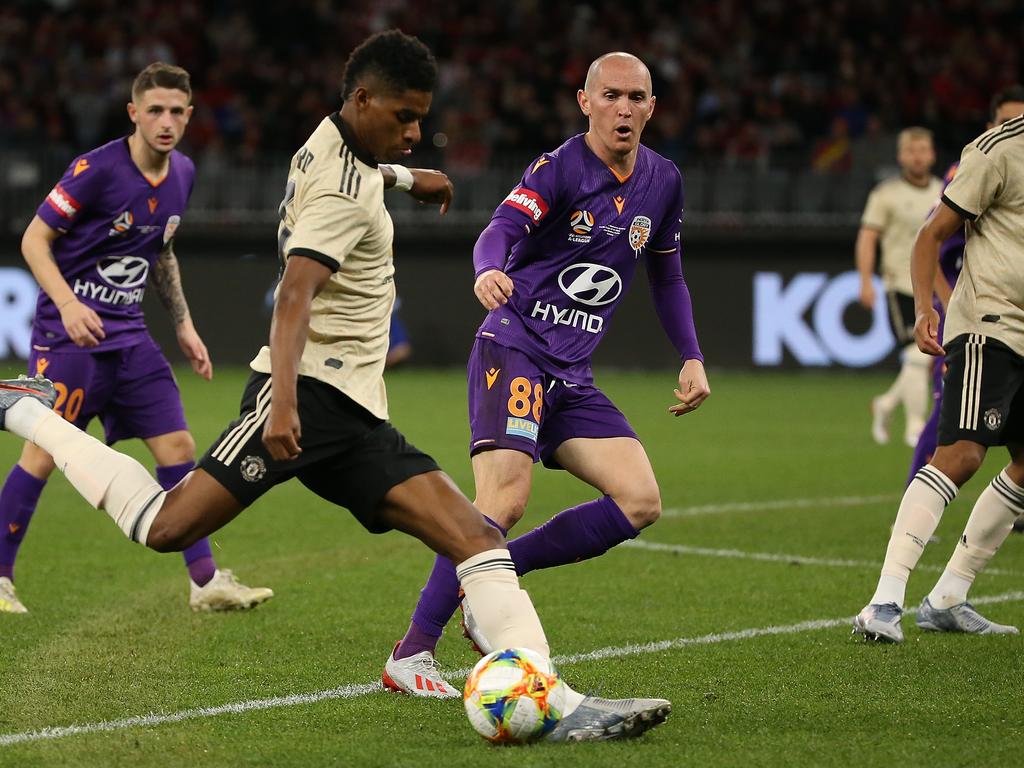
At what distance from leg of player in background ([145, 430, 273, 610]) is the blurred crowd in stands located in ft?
47.6

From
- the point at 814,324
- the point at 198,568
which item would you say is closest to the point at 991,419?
the point at 198,568

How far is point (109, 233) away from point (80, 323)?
647mm

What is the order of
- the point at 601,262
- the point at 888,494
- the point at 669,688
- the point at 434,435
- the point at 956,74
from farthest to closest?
the point at 956,74, the point at 434,435, the point at 888,494, the point at 601,262, the point at 669,688

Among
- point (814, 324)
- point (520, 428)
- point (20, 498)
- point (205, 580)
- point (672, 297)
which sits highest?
point (672, 297)

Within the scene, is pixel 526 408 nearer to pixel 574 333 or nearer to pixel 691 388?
pixel 574 333

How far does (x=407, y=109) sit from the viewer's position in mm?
4324

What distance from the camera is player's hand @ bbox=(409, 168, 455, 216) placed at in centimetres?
521

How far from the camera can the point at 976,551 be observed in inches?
242

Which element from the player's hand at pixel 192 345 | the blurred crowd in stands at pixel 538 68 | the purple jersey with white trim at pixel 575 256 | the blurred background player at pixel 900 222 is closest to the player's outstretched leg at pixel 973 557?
the purple jersey with white trim at pixel 575 256

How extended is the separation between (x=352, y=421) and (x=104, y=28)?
2094 centimetres

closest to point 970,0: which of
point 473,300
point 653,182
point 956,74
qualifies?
point 956,74

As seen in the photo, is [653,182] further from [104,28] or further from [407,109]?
[104,28]

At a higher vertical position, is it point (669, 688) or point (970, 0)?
point (970, 0)

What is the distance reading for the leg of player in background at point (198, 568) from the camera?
6.59 m
